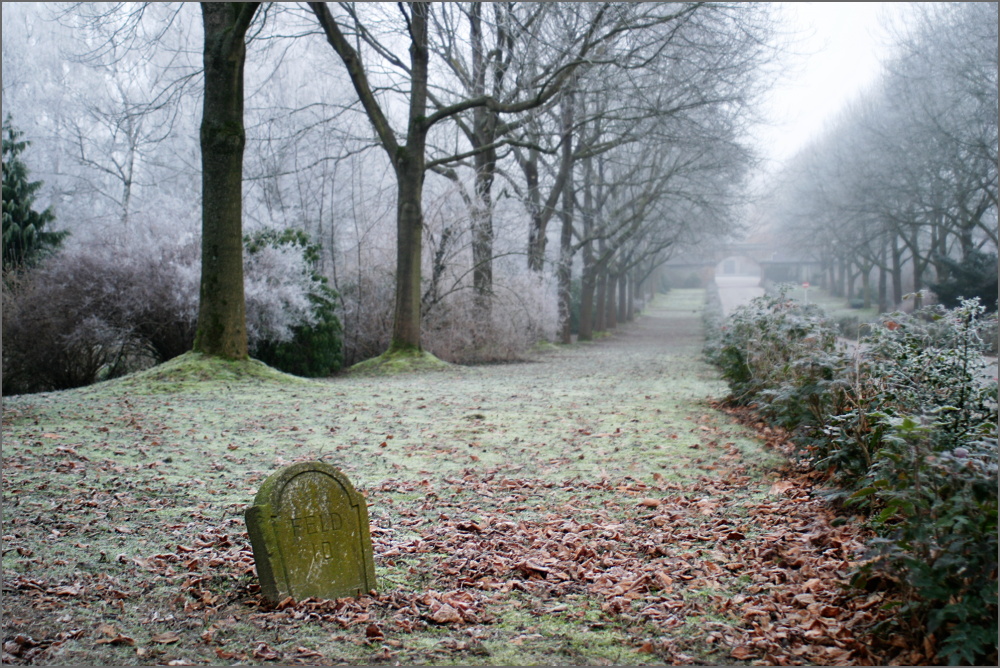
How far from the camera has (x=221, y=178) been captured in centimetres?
1111

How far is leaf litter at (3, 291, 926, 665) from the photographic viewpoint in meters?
3.35

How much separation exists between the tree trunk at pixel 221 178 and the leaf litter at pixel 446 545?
2.45 meters

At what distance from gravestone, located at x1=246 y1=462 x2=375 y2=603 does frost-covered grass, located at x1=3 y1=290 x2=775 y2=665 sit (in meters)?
0.20

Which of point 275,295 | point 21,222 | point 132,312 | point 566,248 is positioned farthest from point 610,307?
point 132,312

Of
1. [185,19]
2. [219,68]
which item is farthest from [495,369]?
[185,19]

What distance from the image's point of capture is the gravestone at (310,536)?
3.72 m

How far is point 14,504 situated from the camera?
4.86 metres

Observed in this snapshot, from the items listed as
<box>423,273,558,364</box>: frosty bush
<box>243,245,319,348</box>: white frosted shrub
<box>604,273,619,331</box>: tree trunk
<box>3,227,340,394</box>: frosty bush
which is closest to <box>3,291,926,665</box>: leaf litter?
<box>3,227,340,394</box>: frosty bush

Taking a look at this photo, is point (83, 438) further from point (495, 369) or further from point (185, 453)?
point (495, 369)

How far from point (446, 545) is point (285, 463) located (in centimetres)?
250

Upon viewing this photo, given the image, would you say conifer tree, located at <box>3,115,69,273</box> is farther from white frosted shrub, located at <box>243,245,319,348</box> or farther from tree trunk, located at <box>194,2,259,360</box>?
tree trunk, located at <box>194,2,259,360</box>

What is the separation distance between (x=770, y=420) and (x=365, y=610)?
5624mm

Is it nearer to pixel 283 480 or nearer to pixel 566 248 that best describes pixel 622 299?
pixel 566 248

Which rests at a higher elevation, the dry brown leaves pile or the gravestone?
the gravestone
